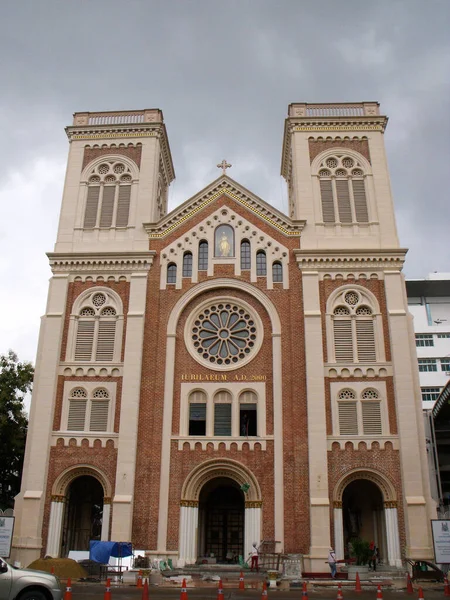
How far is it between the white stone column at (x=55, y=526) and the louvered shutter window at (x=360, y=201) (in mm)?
23087

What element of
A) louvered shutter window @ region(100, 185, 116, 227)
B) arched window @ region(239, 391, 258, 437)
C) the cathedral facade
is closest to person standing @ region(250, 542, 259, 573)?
the cathedral facade

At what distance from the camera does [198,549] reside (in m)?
32.2

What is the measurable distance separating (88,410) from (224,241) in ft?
40.8

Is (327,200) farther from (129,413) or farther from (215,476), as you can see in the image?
(215,476)

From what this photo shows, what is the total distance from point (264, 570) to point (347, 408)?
910 centimetres

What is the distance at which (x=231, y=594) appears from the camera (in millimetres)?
21719

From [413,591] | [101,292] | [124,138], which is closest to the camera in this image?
[413,591]

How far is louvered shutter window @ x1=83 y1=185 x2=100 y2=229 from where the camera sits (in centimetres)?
3800

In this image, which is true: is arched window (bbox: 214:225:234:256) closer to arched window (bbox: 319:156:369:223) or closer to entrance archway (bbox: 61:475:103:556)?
Answer: arched window (bbox: 319:156:369:223)

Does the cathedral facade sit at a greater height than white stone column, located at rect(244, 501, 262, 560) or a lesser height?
greater

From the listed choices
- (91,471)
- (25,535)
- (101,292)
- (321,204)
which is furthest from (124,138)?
(25,535)

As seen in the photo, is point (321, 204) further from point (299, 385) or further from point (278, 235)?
point (299, 385)

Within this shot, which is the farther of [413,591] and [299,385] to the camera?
[299,385]

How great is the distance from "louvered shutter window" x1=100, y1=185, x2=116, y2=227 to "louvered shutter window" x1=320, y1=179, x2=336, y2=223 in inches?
510
